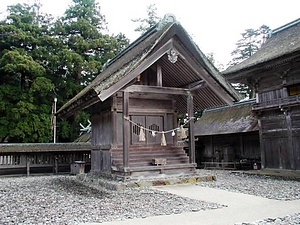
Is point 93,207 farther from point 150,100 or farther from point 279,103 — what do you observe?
point 279,103

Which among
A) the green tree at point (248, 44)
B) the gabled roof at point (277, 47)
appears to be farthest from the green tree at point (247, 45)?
the gabled roof at point (277, 47)

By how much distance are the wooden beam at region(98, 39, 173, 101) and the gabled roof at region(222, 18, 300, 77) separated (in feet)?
18.1

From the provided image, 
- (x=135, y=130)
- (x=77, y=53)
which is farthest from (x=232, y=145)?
(x=77, y=53)

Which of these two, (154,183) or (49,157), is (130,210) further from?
(49,157)

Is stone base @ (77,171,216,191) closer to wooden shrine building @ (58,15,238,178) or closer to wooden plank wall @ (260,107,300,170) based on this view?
wooden shrine building @ (58,15,238,178)

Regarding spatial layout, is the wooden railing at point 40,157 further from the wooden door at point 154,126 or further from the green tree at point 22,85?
the wooden door at point 154,126

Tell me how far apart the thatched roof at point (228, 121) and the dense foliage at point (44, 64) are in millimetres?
9887

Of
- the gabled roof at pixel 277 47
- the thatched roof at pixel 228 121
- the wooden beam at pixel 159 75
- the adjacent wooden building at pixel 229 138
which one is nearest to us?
the wooden beam at pixel 159 75

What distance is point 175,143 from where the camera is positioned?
42.2 ft

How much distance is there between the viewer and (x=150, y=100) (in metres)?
12.6

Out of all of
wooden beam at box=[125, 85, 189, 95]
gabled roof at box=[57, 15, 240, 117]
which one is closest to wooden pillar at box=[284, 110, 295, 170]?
gabled roof at box=[57, 15, 240, 117]

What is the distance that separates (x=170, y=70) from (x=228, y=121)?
9631mm

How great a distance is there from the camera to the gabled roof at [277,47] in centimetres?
1299

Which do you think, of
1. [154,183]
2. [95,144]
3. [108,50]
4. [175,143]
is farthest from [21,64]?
[154,183]
